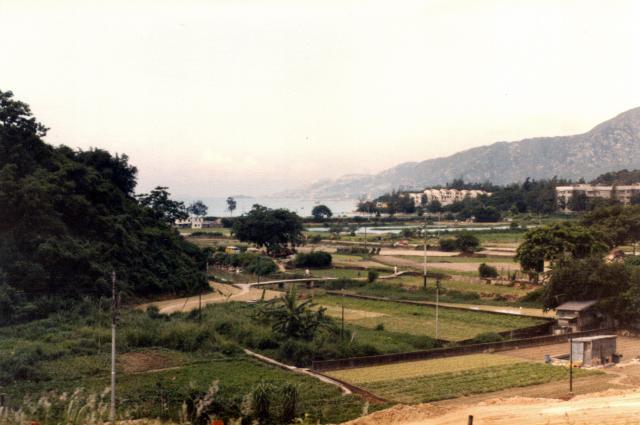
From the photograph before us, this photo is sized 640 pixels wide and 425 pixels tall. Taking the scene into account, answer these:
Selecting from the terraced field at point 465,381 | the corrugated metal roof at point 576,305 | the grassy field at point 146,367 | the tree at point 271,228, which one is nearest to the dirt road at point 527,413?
the grassy field at point 146,367

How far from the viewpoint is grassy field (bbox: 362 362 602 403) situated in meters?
22.0

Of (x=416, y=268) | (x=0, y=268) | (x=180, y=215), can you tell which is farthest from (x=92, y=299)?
(x=180, y=215)

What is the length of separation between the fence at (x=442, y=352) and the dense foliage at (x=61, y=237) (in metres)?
16.4

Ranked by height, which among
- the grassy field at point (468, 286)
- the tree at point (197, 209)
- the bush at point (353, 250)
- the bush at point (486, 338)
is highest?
the tree at point (197, 209)

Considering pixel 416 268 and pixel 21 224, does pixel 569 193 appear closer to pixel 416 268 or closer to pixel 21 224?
pixel 416 268

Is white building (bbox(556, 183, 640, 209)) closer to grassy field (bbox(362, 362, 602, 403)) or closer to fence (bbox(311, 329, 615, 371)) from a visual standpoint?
fence (bbox(311, 329, 615, 371))

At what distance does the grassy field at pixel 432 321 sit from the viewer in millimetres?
33906

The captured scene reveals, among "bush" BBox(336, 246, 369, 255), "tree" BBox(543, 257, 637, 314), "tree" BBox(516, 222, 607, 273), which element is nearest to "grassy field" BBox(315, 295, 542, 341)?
"tree" BBox(543, 257, 637, 314)

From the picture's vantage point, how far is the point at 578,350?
27.5 m

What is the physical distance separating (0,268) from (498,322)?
25.6 meters

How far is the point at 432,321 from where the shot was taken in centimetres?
Answer: 3684

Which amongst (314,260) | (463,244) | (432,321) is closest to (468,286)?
(432,321)

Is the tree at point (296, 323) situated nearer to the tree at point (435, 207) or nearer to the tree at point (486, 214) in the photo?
the tree at point (486, 214)

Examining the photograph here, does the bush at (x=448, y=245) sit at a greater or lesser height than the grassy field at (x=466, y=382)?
greater
